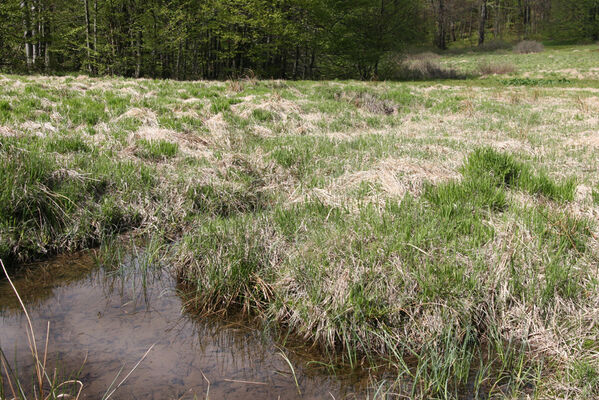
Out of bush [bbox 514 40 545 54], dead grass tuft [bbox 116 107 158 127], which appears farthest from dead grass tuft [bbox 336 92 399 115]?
bush [bbox 514 40 545 54]

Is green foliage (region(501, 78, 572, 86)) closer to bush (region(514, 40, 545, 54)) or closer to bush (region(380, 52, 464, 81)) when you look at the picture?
bush (region(380, 52, 464, 81))

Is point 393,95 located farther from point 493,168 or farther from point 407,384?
point 407,384

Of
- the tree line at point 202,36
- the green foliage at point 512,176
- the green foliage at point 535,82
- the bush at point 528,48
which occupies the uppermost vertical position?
the bush at point 528,48

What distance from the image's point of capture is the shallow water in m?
2.57

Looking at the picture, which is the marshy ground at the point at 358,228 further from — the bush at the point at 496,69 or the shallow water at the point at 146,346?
the bush at the point at 496,69

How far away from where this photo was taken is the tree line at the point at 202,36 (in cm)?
2272

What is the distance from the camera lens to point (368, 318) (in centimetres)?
305

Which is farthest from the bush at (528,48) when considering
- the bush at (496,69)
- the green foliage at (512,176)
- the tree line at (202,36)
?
the green foliage at (512,176)

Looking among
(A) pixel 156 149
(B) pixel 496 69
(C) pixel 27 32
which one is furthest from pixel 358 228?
(B) pixel 496 69

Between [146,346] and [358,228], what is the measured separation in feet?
6.38

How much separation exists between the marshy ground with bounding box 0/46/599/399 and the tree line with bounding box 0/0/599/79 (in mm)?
15023

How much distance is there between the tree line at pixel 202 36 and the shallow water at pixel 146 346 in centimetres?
1831

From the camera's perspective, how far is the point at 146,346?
2924 mm

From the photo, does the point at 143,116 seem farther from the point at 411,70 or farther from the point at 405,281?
the point at 411,70
